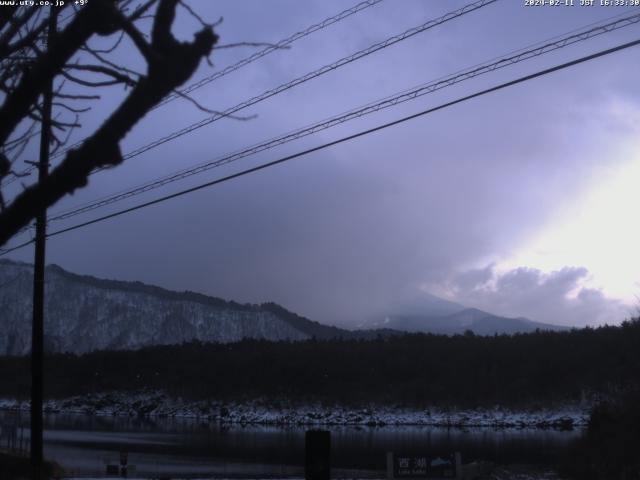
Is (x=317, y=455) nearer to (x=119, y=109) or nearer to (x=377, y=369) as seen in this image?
(x=119, y=109)

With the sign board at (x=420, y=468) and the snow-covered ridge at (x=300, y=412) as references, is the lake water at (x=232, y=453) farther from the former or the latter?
the snow-covered ridge at (x=300, y=412)

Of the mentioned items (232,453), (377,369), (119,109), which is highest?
(119,109)

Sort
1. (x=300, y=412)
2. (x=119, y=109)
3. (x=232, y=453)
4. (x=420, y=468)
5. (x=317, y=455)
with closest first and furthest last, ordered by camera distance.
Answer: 1. (x=119, y=109)
2. (x=317, y=455)
3. (x=420, y=468)
4. (x=232, y=453)
5. (x=300, y=412)

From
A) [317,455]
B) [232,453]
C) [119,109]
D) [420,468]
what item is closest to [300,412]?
[232,453]

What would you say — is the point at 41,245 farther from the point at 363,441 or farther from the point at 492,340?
the point at 492,340

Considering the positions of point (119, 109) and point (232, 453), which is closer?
point (119, 109)

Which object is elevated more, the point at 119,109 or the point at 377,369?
the point at 119,109

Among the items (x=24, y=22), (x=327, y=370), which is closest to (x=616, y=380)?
(x=327, y=370)

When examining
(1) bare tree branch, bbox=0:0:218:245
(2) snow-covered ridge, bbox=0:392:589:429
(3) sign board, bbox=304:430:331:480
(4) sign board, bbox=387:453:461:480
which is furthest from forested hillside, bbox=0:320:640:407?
(1) bare tree branch, bbox=0:0:218:245
